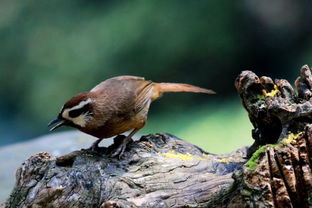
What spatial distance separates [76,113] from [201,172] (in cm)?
94

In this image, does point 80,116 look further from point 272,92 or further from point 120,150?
point 272,92

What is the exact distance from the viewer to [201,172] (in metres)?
3.27

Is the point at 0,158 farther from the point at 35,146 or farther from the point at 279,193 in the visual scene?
the point at 279,193

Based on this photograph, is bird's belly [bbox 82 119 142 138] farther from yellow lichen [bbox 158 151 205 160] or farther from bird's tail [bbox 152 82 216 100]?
bird's tail [bbox 152 82 216 100]

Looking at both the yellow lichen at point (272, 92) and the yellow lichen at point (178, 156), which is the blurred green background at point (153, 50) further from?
the yellow lichen at point (272, 92)

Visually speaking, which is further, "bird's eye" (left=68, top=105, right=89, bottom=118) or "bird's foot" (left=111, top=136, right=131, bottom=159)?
"bird's eye" (left=68, top=105, right=89, bottom=118)

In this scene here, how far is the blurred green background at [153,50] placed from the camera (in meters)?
7.16

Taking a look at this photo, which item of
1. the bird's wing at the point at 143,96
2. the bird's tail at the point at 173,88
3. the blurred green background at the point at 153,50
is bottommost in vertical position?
the bird's wing at the point at 143,96

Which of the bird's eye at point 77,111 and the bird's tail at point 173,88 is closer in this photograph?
the bird's eye at point 77,111

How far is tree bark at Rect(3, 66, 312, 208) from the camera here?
2.51 metres

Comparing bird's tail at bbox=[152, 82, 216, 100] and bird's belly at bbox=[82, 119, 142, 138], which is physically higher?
bird's tail at bbox=[152, 82, 216, 100]

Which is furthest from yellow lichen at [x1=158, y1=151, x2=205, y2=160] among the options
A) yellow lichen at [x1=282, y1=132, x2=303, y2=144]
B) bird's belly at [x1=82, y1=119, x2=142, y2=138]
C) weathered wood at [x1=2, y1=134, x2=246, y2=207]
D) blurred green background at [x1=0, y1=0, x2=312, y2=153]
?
blurred green background at [x1=0, y1=0, x2=312, y2=153]

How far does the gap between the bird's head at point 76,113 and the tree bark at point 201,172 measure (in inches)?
9.2

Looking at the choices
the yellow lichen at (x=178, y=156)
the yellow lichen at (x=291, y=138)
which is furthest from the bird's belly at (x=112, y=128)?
the yellow lichen at (x=291, y=138)
